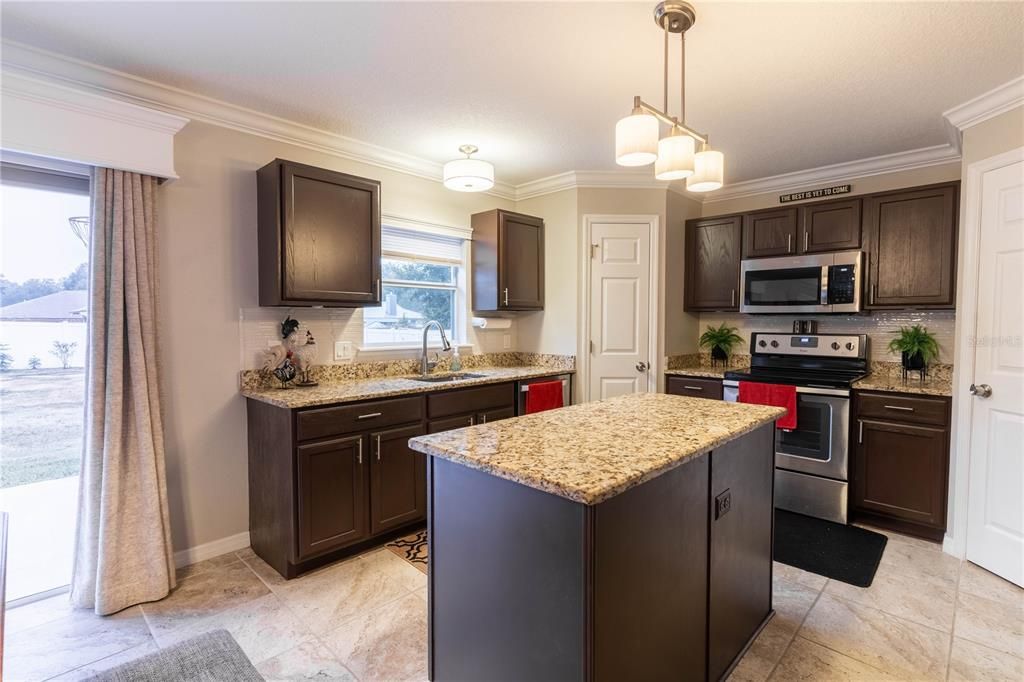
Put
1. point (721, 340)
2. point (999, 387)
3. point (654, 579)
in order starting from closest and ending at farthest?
point (654, 579)
point (999, 387)
point (721, 340)

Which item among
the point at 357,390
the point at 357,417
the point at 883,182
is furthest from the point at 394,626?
the point at 883,182

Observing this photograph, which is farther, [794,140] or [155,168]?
[794,140]

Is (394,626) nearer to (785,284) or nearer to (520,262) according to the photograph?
(520,262)

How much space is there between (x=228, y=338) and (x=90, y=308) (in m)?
0.65

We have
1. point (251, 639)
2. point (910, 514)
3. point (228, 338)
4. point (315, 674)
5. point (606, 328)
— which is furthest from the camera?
point (606, 328)

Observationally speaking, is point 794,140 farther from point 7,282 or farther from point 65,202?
point 7,282

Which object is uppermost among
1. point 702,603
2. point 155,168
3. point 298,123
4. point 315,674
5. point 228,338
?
point 298,123

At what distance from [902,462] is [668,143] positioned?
2.69 metres

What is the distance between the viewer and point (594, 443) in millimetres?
1589

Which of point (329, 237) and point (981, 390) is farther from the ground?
point (329, 237)

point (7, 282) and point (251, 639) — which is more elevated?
point (7, 282)

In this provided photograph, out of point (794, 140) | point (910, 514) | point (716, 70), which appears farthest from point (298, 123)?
point (910, 514)

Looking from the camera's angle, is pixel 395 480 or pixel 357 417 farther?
pixel 395 480

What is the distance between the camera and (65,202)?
241 centimetres
